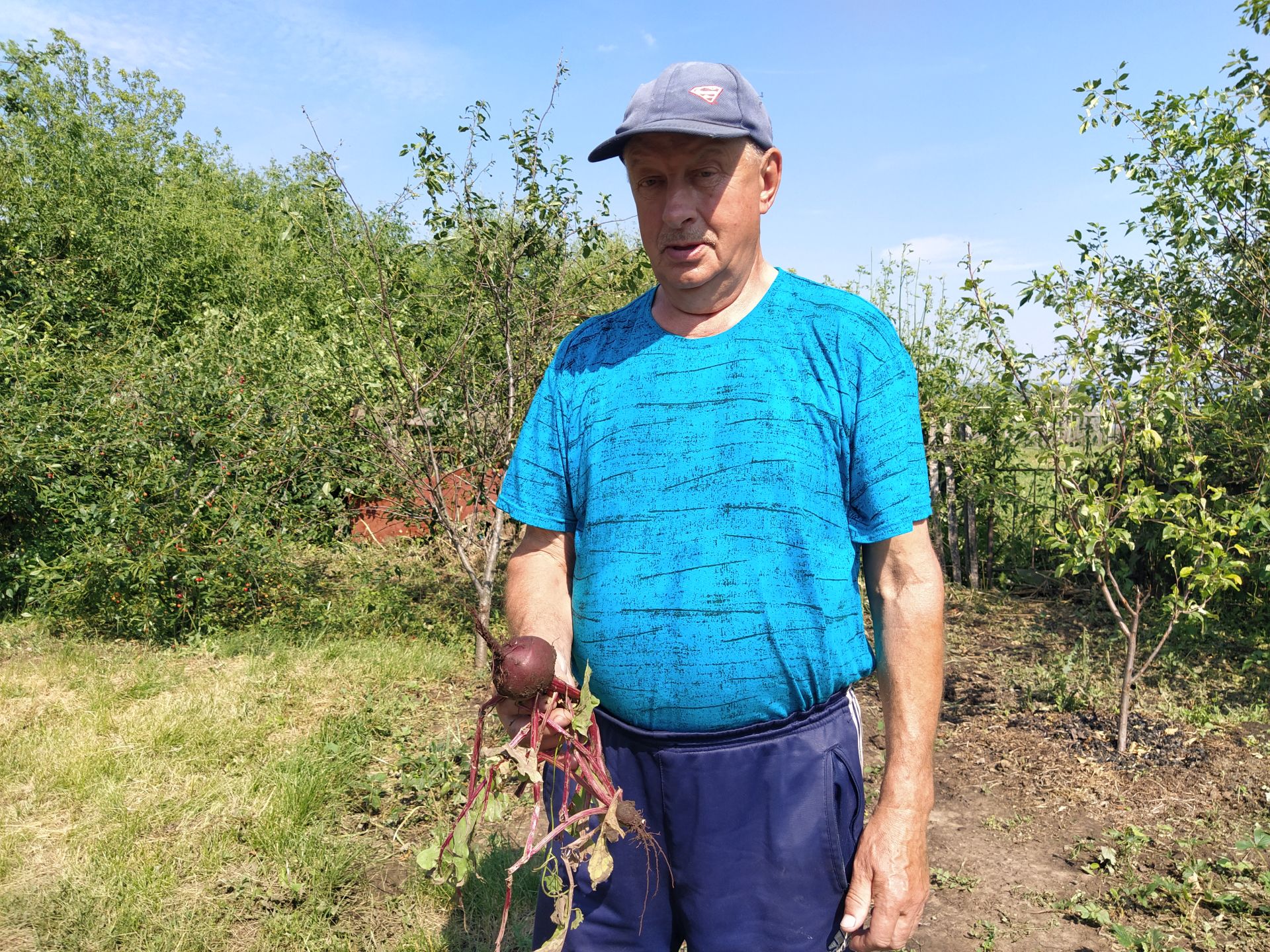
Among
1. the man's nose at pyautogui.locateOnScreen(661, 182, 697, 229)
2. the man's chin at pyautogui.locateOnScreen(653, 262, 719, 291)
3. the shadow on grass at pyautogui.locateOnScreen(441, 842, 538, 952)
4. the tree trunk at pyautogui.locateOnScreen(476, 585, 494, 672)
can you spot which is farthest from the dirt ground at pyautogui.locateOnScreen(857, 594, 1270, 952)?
the man's nose at pyautogui.locateOnScreen(661, 182, 697, 229)

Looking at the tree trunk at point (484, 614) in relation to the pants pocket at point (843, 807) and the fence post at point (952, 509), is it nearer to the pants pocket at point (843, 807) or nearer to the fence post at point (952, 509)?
the pants pocket at point (843, 807)

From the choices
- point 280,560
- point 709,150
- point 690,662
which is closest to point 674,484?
point 690,662

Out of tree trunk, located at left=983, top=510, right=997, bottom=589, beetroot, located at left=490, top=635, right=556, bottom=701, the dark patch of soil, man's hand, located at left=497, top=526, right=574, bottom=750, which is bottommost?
the dark patch of soil

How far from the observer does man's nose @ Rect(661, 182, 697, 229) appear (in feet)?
5.24

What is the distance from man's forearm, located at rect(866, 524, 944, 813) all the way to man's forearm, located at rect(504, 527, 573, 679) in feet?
1.91

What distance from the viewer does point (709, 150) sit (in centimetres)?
159

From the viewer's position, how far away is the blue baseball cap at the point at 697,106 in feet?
5.02

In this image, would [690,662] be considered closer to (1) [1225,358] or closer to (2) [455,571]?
(1) [1225,358]

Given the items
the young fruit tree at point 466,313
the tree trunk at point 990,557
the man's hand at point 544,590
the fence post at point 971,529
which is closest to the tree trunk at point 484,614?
the young fruit tree at point 466,313

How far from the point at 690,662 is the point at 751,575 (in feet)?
0.60

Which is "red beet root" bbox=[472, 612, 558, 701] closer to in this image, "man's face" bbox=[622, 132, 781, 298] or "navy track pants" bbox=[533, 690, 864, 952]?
"navy track pants" bbox=[533, 690, 864, 952]

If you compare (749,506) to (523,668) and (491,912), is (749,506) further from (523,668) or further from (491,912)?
(491,912)

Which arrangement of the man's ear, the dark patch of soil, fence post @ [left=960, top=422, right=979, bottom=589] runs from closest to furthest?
the man's ear < the dark patch of soil < fence post @ [left=960, top=422, right=979, bottom=589]

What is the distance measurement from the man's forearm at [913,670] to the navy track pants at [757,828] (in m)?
0.10
